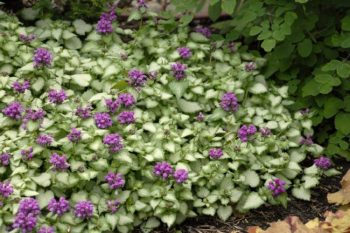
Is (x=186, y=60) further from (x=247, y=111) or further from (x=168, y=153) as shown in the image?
(x=168, y=153)

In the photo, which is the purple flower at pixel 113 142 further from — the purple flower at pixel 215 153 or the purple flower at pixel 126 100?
the purple flower at pixel 215 153

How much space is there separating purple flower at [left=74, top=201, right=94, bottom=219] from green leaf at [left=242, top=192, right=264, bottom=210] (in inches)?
38.4

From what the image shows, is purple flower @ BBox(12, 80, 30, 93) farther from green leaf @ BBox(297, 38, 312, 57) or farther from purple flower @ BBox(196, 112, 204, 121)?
green leaf @ BBox(297, 38, 312, 57)

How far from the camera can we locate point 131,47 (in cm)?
477

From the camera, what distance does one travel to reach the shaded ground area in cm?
379

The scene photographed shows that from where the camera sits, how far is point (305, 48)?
444 cm

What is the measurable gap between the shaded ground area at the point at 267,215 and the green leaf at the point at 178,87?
891 mm

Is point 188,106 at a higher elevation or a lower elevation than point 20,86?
lower

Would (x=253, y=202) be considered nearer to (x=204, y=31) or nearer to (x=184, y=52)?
(x=184, y=52)

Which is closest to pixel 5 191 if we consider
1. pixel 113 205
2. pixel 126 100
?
pixel 113 205

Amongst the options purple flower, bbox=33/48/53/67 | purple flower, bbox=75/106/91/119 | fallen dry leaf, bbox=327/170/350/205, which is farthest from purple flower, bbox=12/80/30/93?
fallen dry leaf, bbox=327/170/350/205

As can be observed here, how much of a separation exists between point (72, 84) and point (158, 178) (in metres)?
1.09

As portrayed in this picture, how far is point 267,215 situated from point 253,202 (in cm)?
21

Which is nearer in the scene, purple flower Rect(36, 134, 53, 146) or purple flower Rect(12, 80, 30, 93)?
purple flower Rect(36, 134, 53, 146)
